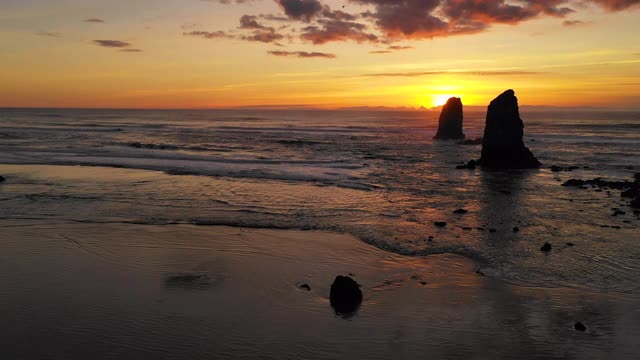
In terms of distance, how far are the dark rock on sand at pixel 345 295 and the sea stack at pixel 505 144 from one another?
105 feet

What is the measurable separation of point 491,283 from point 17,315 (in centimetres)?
1032

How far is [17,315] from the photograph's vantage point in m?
9.34

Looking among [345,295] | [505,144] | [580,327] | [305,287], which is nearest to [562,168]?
[505,144]

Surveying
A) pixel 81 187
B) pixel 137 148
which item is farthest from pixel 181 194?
pixel 137 148

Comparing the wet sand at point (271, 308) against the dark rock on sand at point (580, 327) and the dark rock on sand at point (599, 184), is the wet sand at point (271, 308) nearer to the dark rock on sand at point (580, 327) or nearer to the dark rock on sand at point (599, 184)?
the dark rock on sand at point (580, 327)

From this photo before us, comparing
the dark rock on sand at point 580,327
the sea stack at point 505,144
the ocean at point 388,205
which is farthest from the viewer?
the sea stack at point 505,144

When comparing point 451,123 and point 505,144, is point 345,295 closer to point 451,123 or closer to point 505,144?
point 505,144

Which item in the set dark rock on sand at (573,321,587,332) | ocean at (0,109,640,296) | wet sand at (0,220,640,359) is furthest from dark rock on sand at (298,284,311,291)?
dark rock on sand at (573,321,587,332)

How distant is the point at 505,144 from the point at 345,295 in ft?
111

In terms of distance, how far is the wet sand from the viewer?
27.9ft

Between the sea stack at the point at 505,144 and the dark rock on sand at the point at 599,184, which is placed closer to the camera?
Answer: the dark rock on sand at the point at 599,184

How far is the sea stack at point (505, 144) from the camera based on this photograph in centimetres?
3981

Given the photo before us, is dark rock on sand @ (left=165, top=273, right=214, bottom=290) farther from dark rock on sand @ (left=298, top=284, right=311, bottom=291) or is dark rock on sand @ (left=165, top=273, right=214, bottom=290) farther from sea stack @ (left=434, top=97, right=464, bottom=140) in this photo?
sea stack @ (left=434, top=97, right=464, bottom=140)

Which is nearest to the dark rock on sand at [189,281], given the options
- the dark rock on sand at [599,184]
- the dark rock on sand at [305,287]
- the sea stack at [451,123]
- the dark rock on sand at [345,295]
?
the dark rock on sand at [305,287]
